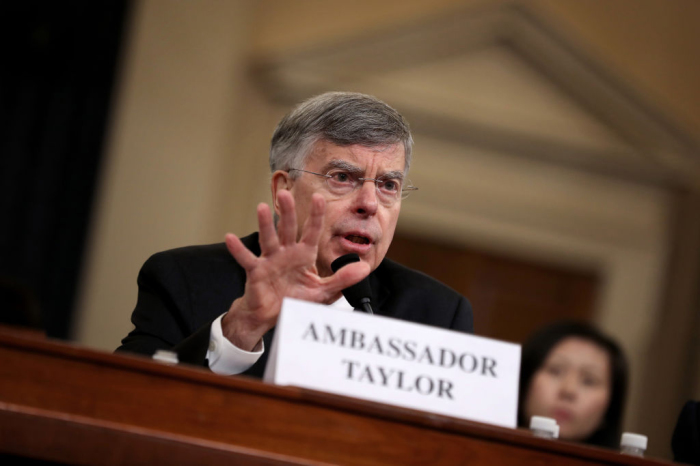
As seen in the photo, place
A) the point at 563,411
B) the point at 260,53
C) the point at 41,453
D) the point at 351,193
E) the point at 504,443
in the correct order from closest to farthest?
1. the point at 41,453
2. the point at 504,443
3. the point at 351,193
4. the point at 563,411
5. the point at 260,53

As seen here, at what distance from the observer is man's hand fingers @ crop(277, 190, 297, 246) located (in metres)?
1.42

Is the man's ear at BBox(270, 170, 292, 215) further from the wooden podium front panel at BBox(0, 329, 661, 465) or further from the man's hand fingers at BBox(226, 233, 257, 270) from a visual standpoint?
the wooden podium front panel at BBox(0, 329, 661, 465)

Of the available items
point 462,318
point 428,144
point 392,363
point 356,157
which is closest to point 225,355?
point 392,363

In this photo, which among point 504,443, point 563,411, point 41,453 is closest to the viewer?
point 41,453

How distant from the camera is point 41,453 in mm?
1065

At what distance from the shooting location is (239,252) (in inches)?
56.7

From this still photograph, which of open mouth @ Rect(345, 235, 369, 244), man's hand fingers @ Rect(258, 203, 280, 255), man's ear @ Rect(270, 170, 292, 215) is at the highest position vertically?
man's ear @ Rect(270, 170, 292, 215)

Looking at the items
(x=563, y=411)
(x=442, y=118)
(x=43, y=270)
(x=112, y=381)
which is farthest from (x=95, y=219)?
(x=112, y=381)

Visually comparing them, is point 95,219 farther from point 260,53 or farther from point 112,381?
point 112,381

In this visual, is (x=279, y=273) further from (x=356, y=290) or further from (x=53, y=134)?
(x=53, y=134)

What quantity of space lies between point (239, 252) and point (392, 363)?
1.18ft

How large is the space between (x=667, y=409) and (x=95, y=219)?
384 cm

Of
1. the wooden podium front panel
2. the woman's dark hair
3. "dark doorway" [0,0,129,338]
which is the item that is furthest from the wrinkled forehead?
"dark doorway" [0,0,129,338]

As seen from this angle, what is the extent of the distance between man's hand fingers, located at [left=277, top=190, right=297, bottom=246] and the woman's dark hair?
1.87 meters
